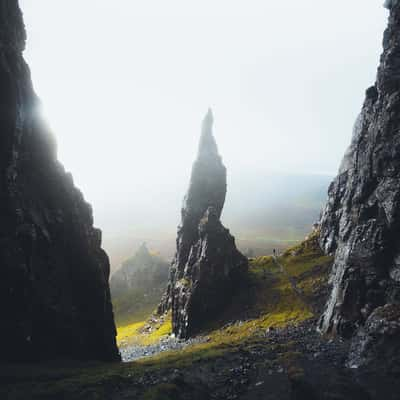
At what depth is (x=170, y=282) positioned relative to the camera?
605ft

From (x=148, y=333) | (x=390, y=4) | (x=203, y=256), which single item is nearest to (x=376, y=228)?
(x=390, y=4)

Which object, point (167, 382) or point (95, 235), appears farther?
point (95, 235)

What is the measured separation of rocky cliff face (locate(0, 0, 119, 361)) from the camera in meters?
68.1

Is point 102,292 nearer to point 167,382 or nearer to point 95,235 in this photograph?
point 95,235

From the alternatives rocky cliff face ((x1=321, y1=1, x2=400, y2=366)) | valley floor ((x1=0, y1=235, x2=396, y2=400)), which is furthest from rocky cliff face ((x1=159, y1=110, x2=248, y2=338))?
rocky cliff face ((x1=321, y1=1, x2=400, y2=366))

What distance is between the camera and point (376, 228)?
273ft

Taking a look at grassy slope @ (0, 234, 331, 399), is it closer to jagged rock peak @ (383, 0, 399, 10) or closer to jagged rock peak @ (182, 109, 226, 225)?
jagged rock peak @ (182, 109, 226, 225)

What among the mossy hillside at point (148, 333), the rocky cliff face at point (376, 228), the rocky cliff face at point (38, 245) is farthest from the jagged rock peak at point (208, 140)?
the rocky cliff face at point (38, 245)

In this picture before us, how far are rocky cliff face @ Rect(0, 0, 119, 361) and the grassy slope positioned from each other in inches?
309

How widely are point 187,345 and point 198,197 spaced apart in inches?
3164

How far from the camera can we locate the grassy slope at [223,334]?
53.9 m

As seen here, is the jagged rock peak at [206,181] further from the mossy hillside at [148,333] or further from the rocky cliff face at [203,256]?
the mossy hillside at [148,333]

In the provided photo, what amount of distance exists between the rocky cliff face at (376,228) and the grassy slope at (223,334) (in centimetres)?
1831

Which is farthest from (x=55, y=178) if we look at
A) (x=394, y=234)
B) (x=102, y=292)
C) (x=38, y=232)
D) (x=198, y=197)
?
(x=198, y=197)
